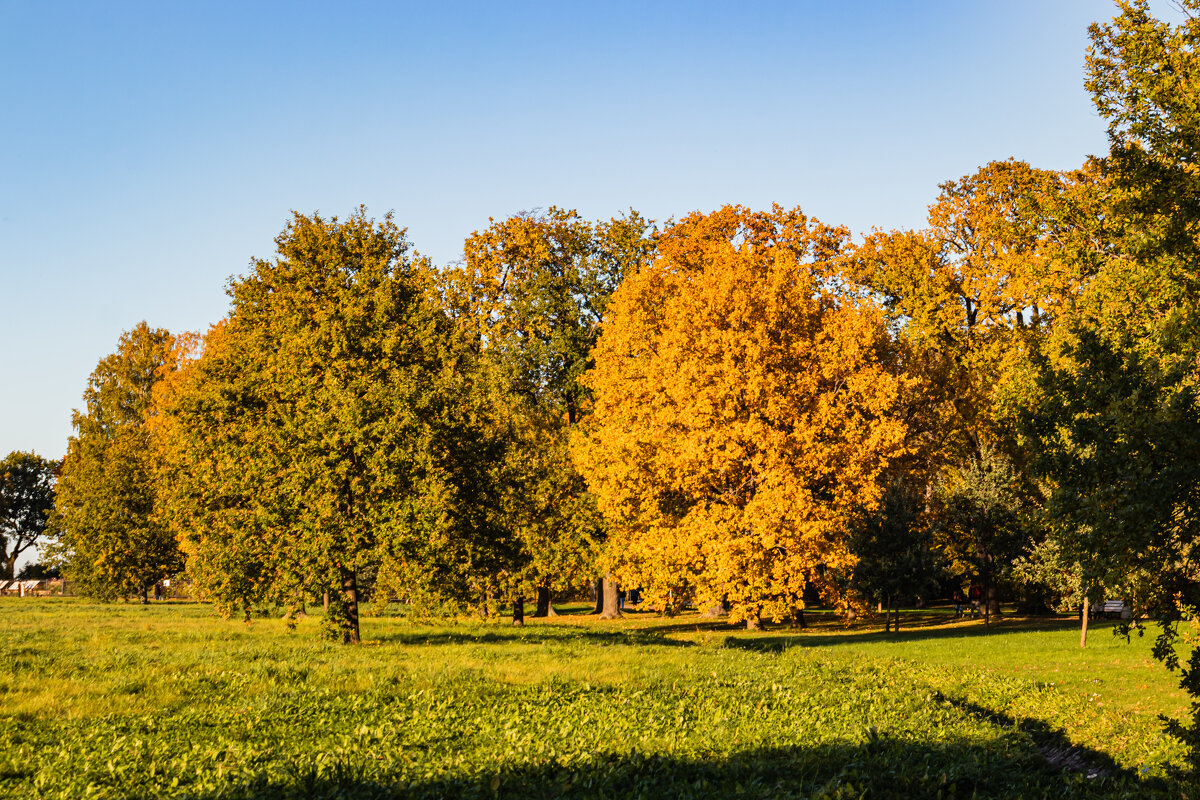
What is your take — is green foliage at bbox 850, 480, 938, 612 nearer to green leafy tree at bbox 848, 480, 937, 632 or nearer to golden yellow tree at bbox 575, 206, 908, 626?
green leafy tree at bbox 848, 480, 937, 632

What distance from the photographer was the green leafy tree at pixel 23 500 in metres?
103

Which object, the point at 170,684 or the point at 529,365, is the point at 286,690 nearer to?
the point at 170,684

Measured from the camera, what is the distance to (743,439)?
30844 millimetres

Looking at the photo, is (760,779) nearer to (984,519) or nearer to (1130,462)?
(1130,462)

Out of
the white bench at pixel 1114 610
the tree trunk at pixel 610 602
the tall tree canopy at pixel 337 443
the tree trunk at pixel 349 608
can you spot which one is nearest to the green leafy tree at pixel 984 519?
the white bench at pixel 1114 610

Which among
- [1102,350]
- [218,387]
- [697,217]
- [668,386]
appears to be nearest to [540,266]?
[697,217]

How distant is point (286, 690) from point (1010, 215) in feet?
141

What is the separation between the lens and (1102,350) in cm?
1285

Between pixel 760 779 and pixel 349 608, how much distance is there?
18.2 meters

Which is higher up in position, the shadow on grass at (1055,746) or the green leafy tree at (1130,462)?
the green leafy tree at (1130,462)

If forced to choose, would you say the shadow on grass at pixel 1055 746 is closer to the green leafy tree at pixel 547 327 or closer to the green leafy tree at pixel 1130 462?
the green leafy tree at pixel 1130 462

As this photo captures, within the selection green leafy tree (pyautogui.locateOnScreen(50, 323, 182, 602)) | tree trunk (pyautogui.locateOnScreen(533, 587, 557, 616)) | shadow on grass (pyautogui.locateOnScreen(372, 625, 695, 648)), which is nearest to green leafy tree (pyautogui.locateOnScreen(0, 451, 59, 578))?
green leafy tree (pyautogui.locateOnScreen(50, 323, 182, 602))

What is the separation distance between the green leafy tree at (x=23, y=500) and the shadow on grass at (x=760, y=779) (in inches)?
4377

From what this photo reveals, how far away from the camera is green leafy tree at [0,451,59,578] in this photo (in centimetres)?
10256
